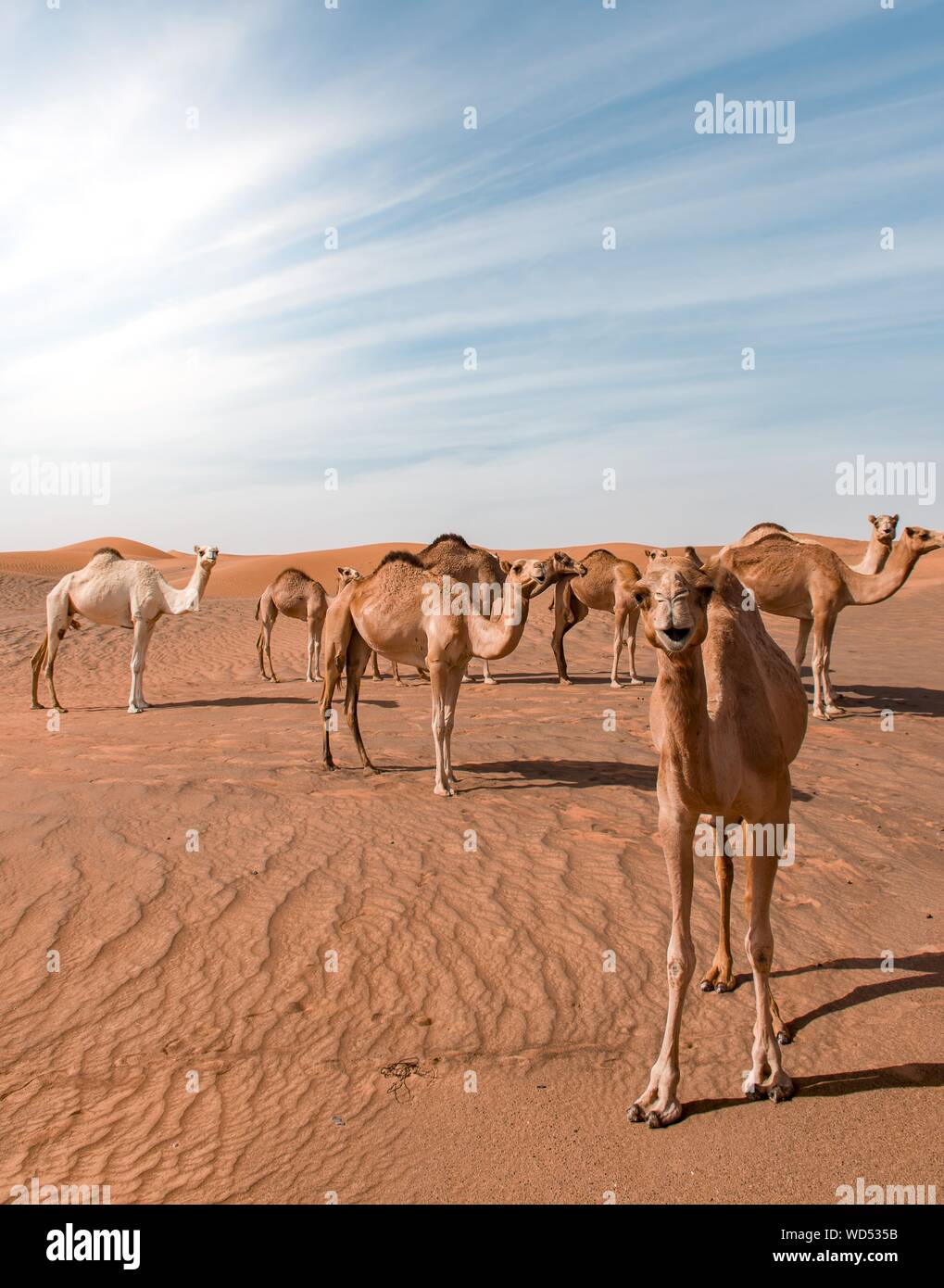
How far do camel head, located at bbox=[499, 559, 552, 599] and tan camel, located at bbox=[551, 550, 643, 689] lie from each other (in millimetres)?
6522

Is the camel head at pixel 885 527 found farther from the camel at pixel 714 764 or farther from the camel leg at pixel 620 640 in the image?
the camel at pixel 714 764

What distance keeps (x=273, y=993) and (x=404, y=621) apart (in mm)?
4673

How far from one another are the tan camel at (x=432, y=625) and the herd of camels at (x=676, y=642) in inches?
0.8

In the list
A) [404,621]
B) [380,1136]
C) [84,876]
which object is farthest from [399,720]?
[380,1136]

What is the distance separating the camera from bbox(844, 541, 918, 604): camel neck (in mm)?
11953

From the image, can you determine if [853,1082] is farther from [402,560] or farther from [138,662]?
[138,662]

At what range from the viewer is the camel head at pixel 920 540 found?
37.8ft

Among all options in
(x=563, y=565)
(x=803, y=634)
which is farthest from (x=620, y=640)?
(x=563, y=565)

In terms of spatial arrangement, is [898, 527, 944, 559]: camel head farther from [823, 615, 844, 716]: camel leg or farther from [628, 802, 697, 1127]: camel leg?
[628, 802, 697, 1127]: camel leg

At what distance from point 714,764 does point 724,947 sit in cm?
186

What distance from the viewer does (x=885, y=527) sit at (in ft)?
40.3
